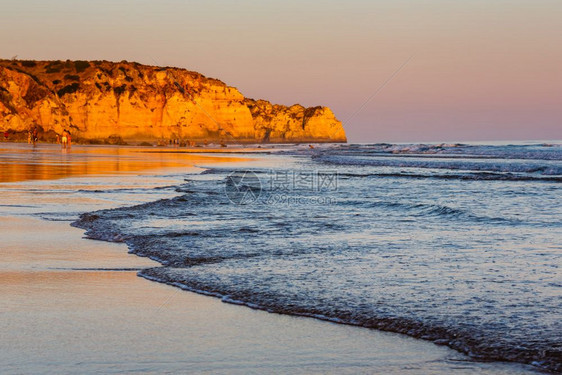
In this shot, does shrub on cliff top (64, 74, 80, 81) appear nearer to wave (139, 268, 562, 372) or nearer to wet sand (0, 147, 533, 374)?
wet sand (0, 147, 533, 374)

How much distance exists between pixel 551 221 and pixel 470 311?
6.06 m

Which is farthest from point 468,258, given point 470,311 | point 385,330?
point 385,330

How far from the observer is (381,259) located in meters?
6.70

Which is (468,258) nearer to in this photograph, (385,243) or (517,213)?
(385,243)

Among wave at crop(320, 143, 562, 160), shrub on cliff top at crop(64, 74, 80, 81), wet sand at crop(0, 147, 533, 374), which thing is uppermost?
shrub on cliff top at crop(64, 74, 80, 81)

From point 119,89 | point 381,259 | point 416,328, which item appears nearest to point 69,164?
point 381,259

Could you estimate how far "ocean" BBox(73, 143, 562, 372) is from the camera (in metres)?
4.38

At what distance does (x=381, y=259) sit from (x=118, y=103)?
373 ft

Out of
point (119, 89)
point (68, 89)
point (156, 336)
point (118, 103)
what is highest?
point (119, 89)

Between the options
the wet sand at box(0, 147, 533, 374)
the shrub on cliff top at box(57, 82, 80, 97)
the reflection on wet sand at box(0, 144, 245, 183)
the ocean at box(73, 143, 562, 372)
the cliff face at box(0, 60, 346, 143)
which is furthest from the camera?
the shrub on cliff top at box(57, 82, 80, 97)

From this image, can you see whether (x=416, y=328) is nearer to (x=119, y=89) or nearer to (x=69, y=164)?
(x=69, y=164)

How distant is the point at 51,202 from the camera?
39.6 ft

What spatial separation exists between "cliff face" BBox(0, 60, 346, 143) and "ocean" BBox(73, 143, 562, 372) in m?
89.8

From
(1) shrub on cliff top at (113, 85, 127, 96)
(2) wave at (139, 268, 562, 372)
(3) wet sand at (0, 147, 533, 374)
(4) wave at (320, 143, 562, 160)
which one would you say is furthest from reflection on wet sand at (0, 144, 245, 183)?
(1) shrub on cliff top at (113, 85, 127, 96)
